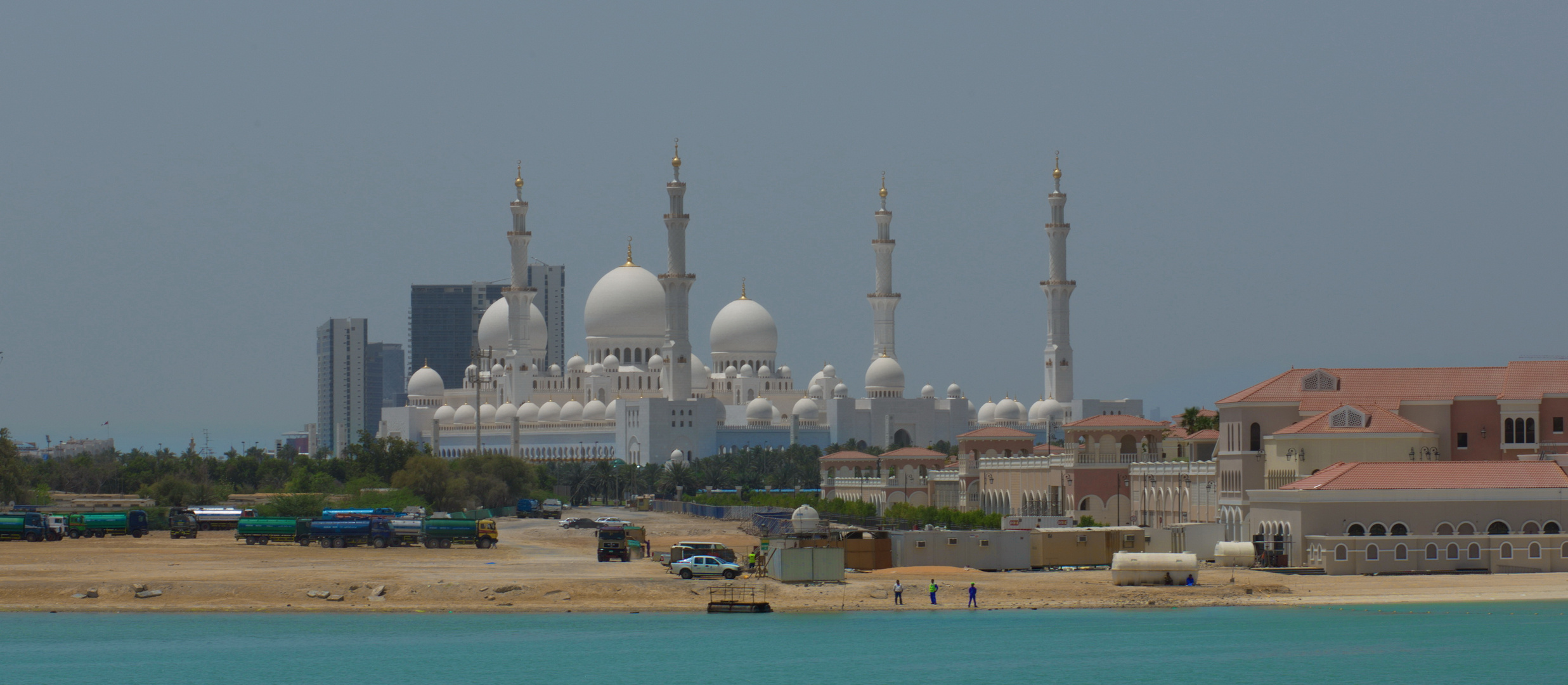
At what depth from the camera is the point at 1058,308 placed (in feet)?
454

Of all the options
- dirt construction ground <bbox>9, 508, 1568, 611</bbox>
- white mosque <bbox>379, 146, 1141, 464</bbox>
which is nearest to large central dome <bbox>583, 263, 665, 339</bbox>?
white mosque <bbox>379, 146, 1141, 464</bbox>

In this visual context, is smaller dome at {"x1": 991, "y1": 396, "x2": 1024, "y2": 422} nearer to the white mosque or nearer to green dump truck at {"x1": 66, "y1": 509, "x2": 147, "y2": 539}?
the white mosque

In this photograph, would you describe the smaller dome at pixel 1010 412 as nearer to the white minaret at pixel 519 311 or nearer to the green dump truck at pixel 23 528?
Result: the white minaret at pixel 519 311

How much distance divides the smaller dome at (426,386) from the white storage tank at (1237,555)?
109 m

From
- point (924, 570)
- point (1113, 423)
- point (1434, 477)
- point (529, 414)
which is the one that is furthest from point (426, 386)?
point (1434, 477)

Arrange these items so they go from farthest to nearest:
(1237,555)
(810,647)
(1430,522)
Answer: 1. (1237,555)
2. (1430,522)
3. (810,647)

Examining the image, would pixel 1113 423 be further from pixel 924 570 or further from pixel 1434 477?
pixel 924 570

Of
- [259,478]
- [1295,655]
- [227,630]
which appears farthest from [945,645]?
[259,478]

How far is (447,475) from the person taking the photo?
108 m

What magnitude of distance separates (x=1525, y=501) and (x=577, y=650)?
26.6 m

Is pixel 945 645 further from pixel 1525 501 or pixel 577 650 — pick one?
pixel 1525 501

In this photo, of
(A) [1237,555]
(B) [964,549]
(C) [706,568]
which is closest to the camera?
(C) [706,568]

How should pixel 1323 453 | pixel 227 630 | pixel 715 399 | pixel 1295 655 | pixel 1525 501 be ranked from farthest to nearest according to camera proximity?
1. pixel 715 399
2. pixel 1323 453
3. pixel 1525 501
4. pixel 227 630
5. pixel 1295 655

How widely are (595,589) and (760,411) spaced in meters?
87.6
